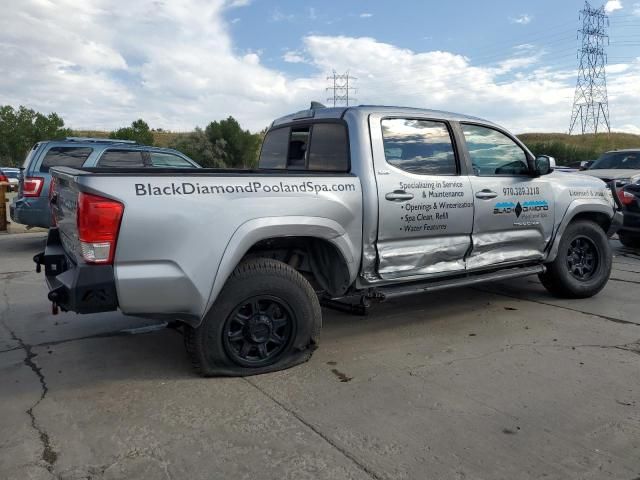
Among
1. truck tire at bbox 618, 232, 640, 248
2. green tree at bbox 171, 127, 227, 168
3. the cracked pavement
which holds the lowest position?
the cracked pavement

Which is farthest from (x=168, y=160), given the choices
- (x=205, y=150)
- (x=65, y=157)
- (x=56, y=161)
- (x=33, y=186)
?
(x=205, y=150)

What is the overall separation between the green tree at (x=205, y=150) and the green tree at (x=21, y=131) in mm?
19385

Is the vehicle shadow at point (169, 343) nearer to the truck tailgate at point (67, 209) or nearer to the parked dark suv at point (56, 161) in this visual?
the truck tailgate at point (67, 209)

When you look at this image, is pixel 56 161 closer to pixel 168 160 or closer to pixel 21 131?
pixel 168 160

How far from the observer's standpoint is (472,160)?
16.7 ft

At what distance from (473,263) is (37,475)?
3754 mm

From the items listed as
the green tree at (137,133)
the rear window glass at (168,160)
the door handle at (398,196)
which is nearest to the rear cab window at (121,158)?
the rear window glass at (168,160)

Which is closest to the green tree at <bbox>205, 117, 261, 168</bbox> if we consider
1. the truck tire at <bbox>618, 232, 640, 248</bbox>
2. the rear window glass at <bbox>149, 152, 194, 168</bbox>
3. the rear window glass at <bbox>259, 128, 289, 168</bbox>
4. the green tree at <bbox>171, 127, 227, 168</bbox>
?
the green tree at <bbox>171, 127, 227, 168</bbox>

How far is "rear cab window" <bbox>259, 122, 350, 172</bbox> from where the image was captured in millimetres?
4586

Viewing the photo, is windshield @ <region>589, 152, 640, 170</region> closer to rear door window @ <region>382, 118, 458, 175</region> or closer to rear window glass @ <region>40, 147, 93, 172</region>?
rear door window @ <region>382, 118, 458, 175</region>

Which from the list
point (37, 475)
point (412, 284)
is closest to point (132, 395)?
point (37, 475)

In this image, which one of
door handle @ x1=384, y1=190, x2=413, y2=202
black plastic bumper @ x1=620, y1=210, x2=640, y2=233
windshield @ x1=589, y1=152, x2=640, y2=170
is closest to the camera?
door handle @ x1=384, y1=190, x2=413, y2=202

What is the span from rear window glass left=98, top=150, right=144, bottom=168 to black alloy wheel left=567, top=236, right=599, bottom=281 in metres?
7.29

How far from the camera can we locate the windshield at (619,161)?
39.6ft
